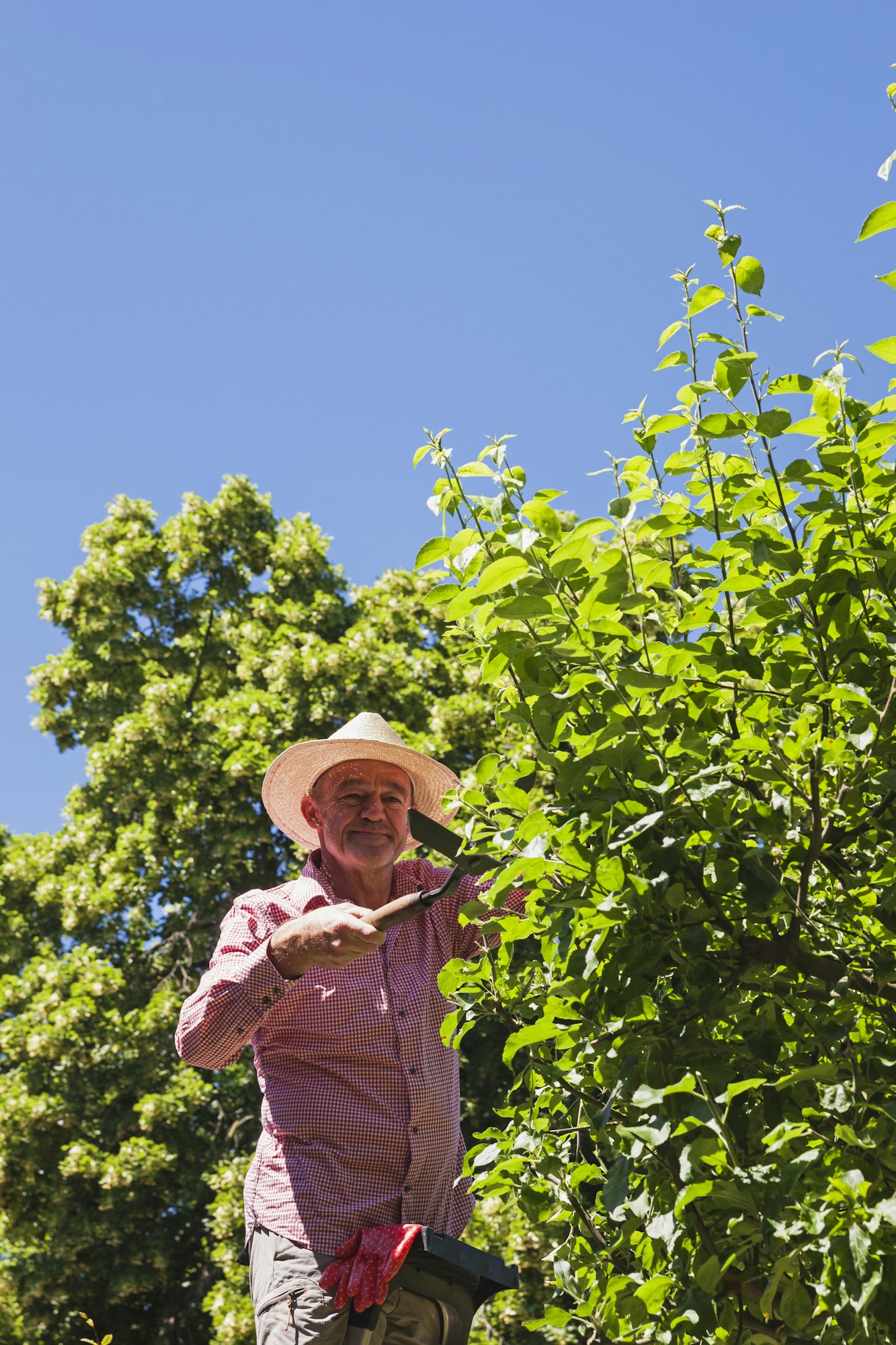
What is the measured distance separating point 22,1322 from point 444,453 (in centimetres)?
1120

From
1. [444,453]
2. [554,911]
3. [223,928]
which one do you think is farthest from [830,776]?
[223,928]

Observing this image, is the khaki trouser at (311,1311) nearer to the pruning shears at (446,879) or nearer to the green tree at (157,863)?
the pruning shears at (446,879)

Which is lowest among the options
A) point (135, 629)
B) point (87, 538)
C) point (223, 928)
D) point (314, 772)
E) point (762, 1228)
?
point (762, 1228)

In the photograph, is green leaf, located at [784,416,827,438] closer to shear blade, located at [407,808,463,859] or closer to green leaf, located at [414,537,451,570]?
green leaf, located at [414,537,451,570]

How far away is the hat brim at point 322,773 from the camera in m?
3.37

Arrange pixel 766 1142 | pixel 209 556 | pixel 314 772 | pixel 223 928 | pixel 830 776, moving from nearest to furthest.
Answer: pixel 766 1142, pixel 830 776, pixel 223 928, pixel 314 772, pixel 209 556

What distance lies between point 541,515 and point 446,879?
3.18 ft

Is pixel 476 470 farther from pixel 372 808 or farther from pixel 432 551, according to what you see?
pixel 372 808

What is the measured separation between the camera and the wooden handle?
223cm

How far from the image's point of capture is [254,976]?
2600 mm

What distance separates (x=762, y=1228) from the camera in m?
1.37

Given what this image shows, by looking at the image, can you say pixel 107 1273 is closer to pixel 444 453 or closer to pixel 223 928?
pixel 223 928

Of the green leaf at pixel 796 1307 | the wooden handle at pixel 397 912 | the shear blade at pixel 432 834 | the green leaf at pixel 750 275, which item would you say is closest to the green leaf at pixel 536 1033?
the green leaf at pixel 796 1307

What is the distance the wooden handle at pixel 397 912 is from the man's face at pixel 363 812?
767 millimetres
